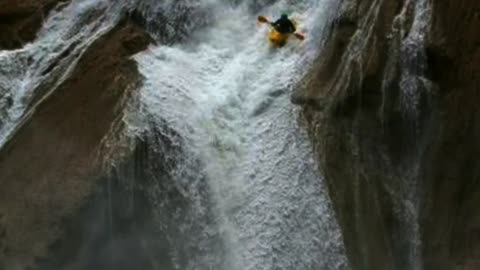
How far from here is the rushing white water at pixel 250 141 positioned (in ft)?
30.2

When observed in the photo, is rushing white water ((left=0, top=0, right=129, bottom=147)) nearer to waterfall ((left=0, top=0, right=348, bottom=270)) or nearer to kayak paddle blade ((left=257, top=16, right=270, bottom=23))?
waterfall ((left=0, top=0, right=348, bottom=270))

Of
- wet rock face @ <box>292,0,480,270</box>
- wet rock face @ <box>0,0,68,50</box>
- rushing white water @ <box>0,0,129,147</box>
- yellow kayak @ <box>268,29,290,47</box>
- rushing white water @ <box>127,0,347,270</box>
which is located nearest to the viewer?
wet rock face @ <box>292,0,480,270</box>

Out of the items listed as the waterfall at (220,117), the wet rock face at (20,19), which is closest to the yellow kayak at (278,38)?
the waterfall at (220,117)

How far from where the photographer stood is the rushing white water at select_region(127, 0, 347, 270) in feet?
30.2

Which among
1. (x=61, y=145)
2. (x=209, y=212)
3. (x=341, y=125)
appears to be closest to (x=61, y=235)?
(x=61, y=145)

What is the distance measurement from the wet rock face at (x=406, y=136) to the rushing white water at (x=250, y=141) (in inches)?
14.2

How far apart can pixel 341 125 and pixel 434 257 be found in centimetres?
193

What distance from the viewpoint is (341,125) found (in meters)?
9.45

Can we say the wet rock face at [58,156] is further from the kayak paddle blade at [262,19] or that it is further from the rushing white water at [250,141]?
the kayak paddle blade at [262,19]

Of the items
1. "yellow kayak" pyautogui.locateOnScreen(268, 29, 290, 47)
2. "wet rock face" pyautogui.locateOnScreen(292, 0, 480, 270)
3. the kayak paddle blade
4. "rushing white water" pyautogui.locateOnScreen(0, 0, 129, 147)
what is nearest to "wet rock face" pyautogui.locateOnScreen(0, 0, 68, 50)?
"rushing white water" pyautogui.locateOnScreen(0, 0, 129, 147)

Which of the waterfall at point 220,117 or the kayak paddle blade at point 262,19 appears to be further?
the kayak paddle blade at point 262,19

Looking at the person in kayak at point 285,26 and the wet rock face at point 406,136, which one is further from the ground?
the person in kayak at point 285,26

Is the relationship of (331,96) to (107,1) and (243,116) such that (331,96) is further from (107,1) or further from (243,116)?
(107,1)

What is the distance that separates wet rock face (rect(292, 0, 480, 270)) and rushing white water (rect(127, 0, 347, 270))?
361 mm
